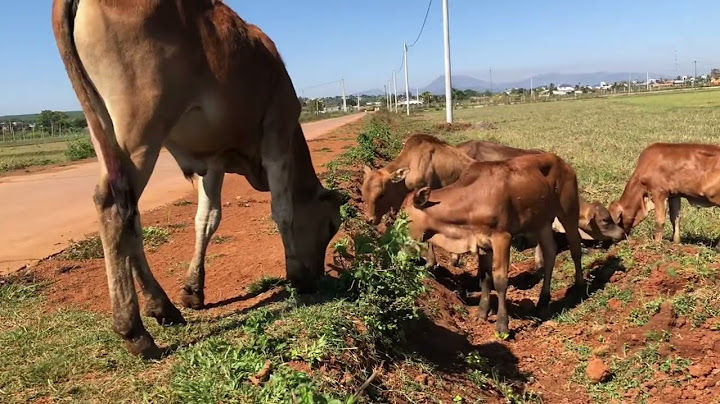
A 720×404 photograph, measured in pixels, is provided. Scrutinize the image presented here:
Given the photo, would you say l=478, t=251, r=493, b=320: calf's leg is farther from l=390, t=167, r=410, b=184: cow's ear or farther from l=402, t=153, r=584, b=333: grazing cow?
l=390, t=167, r=410, b=184: cow's ear

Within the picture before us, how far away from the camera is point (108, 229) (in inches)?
163

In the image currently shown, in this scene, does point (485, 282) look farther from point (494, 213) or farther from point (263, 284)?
point (263, 284)

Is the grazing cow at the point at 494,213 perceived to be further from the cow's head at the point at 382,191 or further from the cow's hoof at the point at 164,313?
the cow's hoof at the point at 164,313

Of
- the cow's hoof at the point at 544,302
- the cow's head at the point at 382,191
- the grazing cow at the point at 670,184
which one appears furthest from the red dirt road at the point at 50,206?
the grazing cow at the point at 670,184

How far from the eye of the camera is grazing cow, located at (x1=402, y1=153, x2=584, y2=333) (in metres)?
6.77

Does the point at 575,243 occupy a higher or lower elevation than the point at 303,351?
lower

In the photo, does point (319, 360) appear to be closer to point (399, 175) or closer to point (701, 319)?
point (701, 319)

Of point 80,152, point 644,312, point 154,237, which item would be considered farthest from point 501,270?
point 80,152

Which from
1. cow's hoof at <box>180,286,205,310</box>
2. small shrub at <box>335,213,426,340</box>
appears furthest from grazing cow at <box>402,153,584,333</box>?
cow's hoof at <box>180,286,205,310</box>

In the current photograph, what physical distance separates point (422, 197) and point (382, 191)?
164 centimetres

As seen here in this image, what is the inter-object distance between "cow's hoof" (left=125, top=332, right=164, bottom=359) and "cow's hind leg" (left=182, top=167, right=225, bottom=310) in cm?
140

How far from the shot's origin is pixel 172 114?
4383mm

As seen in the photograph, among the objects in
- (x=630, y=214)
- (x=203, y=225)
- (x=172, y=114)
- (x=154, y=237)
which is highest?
(x=172, y=114)

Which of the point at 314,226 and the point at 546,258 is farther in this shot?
the point at 546,258
